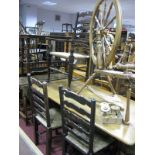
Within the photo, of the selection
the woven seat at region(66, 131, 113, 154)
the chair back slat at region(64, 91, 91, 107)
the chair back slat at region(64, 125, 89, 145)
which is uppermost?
the chair back slat at region(64, 91, 91, 107)

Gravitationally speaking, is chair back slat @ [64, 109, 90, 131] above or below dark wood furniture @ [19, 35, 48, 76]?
below

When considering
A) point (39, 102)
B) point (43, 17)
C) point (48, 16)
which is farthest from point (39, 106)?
point (48, 16)

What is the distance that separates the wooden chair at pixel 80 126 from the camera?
1.45m

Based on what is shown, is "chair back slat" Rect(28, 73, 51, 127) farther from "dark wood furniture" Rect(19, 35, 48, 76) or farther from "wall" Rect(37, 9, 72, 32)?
"wall" Rect(37, 9, 72, 32)

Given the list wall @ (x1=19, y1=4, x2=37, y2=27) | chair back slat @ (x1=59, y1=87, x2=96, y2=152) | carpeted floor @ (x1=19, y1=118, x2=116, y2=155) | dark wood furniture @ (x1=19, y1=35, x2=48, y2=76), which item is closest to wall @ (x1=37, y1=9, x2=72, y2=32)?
wall @ (x1=19, y1=4, x2=37, y2=27)

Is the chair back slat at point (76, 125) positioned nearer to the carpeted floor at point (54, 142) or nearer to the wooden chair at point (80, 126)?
the wooden chair at point (80, 126)

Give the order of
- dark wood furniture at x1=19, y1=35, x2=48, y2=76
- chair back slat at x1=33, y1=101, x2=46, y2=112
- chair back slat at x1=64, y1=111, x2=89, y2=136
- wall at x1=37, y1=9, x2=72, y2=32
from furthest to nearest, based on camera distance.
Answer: wall at x1=37, y1=9, x2=72, y2=32 < dark wood furniture at x1=19, y1=35, x2=48, y2=76 < chair back slat at x1=33, y1=101, x2=46, y2=112 < chair back slat at x1=64, y1=111, x2=89, y2=136

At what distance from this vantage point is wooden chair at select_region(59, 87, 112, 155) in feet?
4.76

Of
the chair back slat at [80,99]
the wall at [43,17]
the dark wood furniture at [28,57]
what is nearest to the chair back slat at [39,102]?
the chair back slat at [80,99]

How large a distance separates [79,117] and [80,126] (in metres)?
0.07

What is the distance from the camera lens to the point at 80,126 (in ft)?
5.12

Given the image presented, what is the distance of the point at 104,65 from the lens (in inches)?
69.2

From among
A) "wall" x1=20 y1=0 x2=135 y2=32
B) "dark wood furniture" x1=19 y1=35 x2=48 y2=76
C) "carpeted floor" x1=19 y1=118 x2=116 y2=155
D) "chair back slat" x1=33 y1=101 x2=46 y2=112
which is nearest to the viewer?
"chair back slat" x1=33 y1=101 x2=46 y2=112
